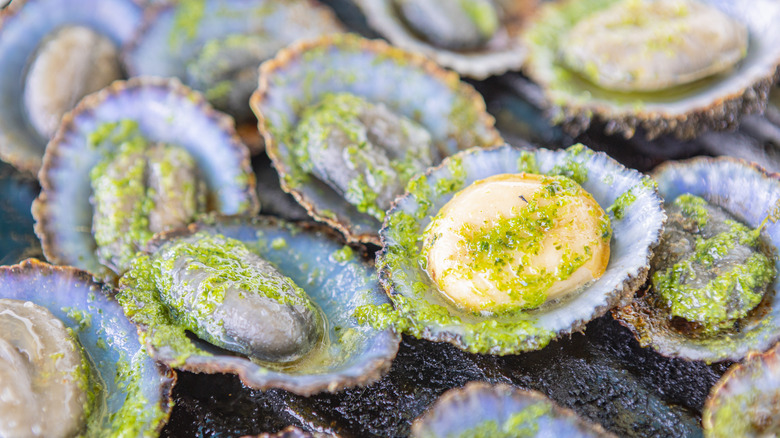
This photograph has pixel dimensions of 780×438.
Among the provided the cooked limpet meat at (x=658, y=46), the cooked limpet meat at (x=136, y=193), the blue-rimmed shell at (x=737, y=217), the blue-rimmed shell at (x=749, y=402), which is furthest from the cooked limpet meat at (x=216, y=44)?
the blue-rimmed shell at (x=749, y=402)

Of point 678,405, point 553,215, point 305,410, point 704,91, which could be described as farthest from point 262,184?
point 704,91

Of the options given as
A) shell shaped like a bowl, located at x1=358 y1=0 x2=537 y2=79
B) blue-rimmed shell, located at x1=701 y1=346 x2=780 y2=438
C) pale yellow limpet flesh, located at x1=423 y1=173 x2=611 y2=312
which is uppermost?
shell shaped like a bowl, located at x1=358 y1=0 x2=537 y2=79

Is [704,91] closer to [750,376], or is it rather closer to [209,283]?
[750,376]

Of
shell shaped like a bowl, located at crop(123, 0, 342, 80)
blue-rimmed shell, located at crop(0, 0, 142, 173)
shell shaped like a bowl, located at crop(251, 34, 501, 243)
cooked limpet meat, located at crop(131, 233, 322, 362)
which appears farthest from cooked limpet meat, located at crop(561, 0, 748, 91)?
blue-rimmed shell, located at crop(0, 0, 142, 173)

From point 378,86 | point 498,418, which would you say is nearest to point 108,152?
point 378,86

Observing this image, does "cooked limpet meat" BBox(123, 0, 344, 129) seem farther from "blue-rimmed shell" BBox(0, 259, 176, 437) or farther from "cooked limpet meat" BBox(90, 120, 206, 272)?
"blue-rimmed shell" BBox(0, 259, 176, 437)

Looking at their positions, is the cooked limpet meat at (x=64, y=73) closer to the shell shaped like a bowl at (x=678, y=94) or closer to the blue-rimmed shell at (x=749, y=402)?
the shell shaped like a bowl at (x=678, y=94)
